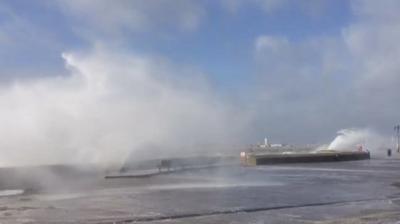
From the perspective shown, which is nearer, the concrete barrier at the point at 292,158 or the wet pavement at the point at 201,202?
the wet pavement at the point at 201,202

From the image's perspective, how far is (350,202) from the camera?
19750 millimetres

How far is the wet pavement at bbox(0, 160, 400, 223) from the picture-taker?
1571cm

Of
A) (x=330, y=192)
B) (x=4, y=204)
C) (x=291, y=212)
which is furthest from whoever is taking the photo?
(x=330, y=192)

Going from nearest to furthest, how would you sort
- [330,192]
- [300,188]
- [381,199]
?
1. [381,199]
2. [330,192]
3. [300,188]

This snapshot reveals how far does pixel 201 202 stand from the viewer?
1956 cm

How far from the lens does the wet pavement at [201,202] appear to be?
619 inches

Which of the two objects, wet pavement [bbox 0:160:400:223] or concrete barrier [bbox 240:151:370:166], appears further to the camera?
concrete barrier [bbox 240:151:370:166]

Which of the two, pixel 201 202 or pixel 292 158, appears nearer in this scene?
pixel 201 202

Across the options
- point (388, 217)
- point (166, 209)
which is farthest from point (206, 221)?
point (388, 217)

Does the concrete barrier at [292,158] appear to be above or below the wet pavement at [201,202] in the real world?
above

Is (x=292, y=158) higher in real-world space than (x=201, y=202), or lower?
higher

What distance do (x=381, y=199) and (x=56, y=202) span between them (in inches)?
433

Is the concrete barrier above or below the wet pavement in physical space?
above

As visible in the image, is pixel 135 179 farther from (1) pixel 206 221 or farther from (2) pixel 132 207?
(1) pixel 206 221
